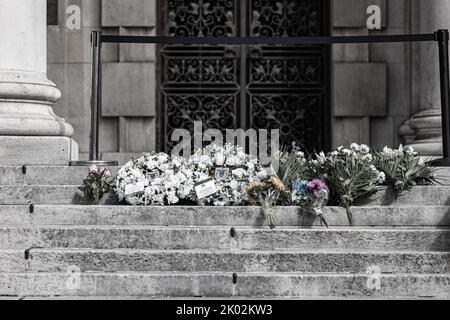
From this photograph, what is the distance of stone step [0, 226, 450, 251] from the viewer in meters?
8.05

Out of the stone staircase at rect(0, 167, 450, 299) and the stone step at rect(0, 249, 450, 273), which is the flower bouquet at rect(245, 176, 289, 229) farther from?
the stone step at rect(0, 249, 450, 273)

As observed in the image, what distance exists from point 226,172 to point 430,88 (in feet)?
14.6

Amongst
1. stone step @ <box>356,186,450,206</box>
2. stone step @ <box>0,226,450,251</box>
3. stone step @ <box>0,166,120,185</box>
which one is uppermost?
stone step @ <box>0,166,120,185</box>

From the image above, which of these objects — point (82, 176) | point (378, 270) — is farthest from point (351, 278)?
point (82, 176)

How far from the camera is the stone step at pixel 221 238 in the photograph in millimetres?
8047

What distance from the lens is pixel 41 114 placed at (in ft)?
33.4

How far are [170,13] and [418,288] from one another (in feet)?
26.0

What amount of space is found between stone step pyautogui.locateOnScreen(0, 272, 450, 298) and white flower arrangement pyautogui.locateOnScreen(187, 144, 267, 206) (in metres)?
1.34

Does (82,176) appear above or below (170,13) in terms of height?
below

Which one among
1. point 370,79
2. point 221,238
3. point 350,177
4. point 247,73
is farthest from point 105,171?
point 370,79

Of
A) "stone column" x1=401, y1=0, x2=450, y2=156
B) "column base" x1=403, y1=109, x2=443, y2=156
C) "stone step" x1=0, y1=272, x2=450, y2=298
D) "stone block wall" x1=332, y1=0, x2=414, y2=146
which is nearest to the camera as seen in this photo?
"stone step" x1=0, y1=272, x2=450, y2=298

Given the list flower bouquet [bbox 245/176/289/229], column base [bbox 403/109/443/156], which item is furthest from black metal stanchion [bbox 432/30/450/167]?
flower bouquet [bbox 245/176/289/229]
